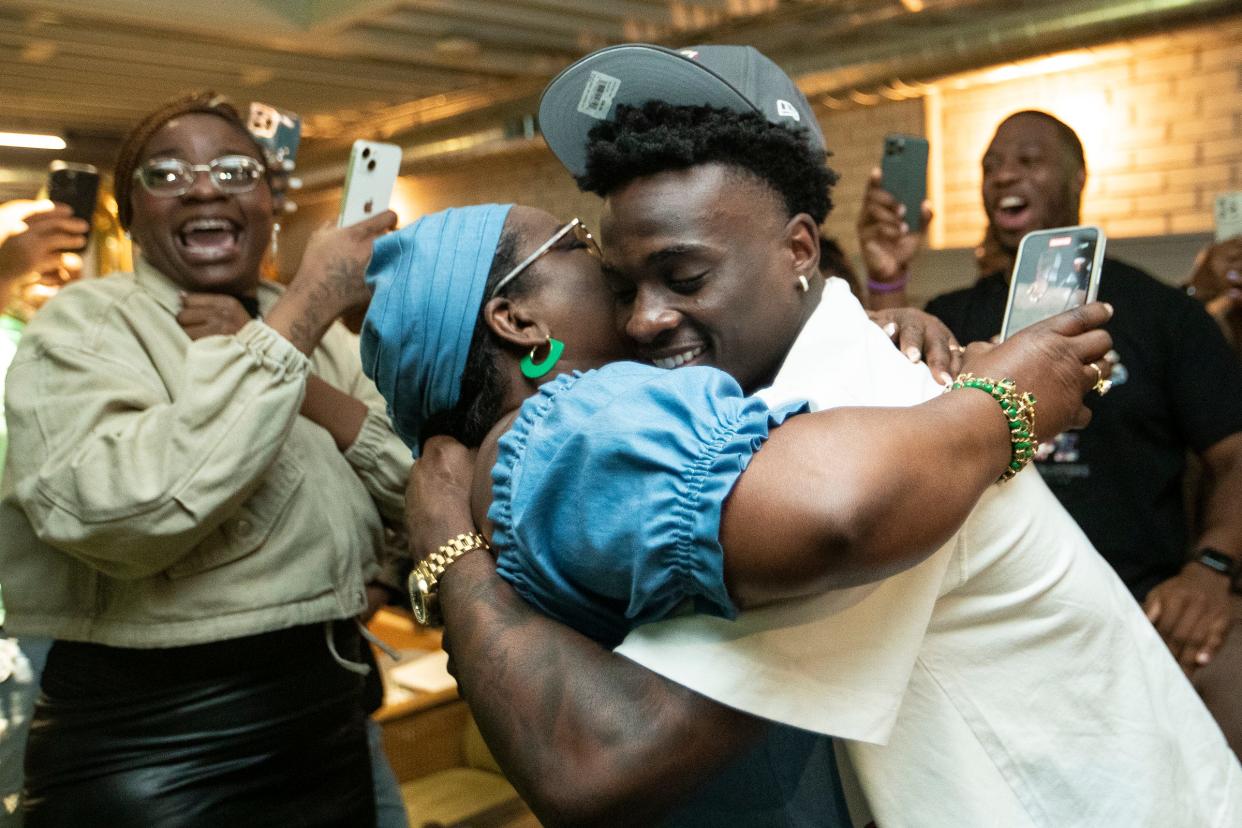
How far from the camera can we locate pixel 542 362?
4.38ft

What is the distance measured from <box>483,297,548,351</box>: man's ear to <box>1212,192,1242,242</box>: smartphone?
2810 mm

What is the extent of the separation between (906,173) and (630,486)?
2217mm

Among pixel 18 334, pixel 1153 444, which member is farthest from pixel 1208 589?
pixel 18 334

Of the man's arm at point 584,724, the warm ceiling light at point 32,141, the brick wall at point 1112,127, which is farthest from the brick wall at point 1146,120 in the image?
the man's arm at point 584,724

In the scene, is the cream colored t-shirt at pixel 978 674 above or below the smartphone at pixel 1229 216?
below

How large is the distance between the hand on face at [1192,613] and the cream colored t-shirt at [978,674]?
143 centimetres

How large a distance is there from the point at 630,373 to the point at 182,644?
4.24ft

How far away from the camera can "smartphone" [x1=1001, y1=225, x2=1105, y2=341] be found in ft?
4.98

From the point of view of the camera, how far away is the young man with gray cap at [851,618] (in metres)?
0.92

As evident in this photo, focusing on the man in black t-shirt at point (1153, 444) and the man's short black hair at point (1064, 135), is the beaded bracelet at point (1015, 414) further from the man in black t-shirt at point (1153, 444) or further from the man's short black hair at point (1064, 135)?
the man's short black hair at point (1064, 135)

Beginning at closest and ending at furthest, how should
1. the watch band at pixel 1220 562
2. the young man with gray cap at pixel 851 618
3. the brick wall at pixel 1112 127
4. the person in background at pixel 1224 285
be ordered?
the young man with gray cap at pixel 851 618 < the watch band at pixel 1220 562 < the person in background at pixel 1224 285 < the brick wall at pixel 1112 127

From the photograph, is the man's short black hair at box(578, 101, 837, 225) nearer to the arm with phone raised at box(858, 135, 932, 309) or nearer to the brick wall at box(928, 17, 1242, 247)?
the arm with phone raised at box(858, 135, 932, 309)

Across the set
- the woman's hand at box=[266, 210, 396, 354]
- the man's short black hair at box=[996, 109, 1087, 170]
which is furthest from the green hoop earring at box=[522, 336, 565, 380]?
the man's short black hair at box=[996, 109, 1087, 170]

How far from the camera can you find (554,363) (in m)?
1.34
